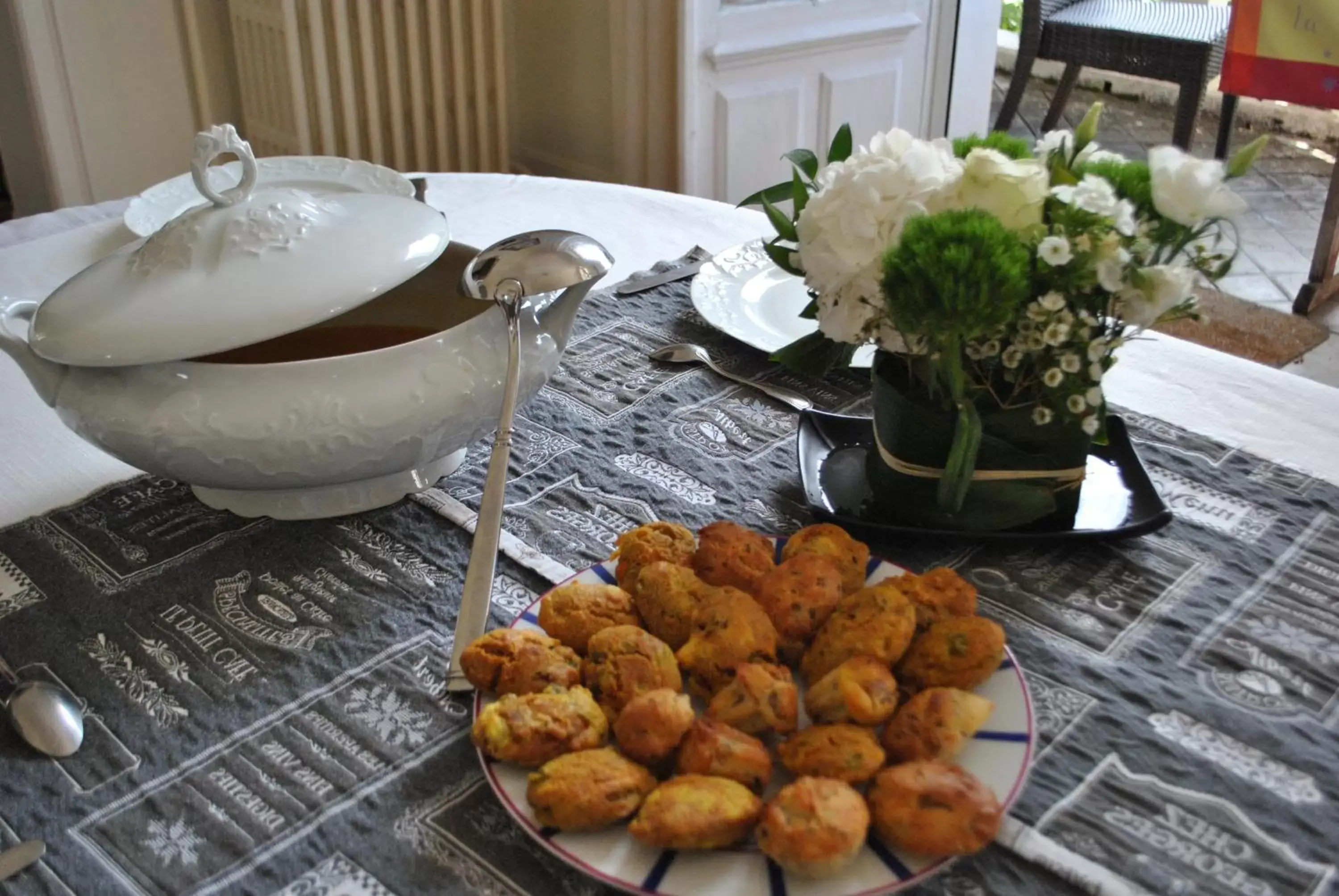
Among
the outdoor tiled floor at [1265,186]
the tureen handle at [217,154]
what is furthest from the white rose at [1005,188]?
the outdoor tiled floor at [1265,186]

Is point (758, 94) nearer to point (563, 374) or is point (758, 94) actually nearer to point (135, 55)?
point (135, 55)

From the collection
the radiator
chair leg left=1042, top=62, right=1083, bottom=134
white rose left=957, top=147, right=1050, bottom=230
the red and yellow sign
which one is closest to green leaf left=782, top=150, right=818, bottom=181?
white rose left=957, top=147, right=1050, bottom=230

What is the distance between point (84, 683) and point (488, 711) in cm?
25

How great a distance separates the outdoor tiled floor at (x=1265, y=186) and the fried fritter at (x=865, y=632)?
2011 mm

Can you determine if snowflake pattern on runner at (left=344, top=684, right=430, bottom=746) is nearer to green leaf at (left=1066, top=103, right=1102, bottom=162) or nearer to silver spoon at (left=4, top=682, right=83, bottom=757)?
silver spoon at (left=4, top=682, right=83, bottom=757)

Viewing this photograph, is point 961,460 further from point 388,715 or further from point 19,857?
point 19,857

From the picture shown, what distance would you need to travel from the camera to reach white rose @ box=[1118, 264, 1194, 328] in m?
0.59

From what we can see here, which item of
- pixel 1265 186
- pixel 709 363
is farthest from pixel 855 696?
pixel 1265 186

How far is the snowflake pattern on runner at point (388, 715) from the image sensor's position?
56 centimetres

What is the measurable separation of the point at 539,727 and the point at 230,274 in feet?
1.09

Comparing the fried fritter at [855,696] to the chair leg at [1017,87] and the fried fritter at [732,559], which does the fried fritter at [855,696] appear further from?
the chair leg at [1017,87]

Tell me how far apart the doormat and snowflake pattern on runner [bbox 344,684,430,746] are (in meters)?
2.13

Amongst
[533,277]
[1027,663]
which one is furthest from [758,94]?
[1027,663]

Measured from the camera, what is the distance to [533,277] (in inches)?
28.3
